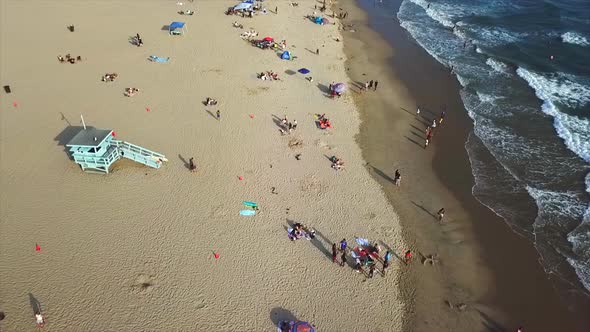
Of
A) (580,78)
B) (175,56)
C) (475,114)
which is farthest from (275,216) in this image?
(580,78)


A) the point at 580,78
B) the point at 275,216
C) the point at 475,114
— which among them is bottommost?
the point at 275,216

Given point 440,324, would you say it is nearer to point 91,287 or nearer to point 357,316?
point 357,316

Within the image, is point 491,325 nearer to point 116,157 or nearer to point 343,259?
point 343,259

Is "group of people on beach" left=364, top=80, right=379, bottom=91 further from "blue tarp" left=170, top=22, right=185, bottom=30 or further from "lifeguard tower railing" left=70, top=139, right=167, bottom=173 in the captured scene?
"blue tarp" left=170, top=22, right=185, bottom=30

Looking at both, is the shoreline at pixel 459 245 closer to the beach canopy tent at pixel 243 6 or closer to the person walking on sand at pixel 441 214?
the person walking on sand at pixel 441 214

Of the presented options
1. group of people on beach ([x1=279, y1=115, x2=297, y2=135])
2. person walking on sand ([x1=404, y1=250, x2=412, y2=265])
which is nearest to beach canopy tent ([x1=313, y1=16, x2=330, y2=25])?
group of people on beach ([x1=279, y1=115, x2=297, y2=135])

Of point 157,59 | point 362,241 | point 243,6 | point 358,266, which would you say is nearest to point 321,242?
point 362,241
